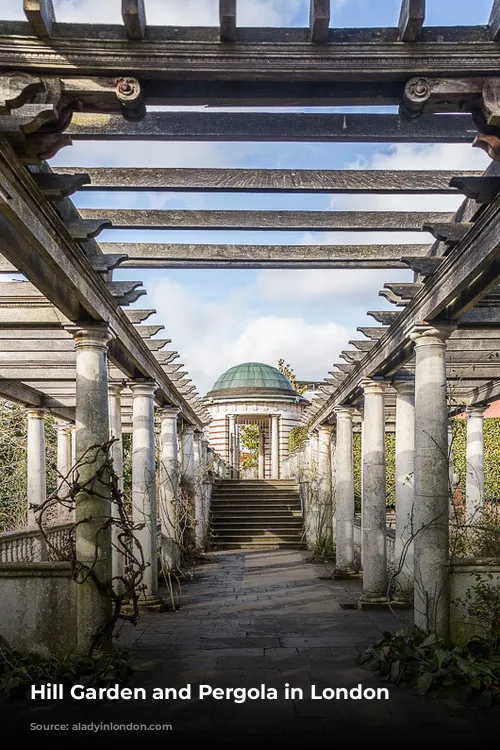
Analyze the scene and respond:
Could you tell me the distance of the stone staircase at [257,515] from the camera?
21547 mm

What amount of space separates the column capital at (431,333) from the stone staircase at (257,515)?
41.4 feet

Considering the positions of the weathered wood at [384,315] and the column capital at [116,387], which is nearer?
the weathered wood at [384,315]

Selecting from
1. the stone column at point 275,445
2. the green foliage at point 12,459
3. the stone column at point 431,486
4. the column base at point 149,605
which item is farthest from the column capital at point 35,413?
the stone column at point 275,445

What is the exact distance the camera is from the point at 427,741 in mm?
5535

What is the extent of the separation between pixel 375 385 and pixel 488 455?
9.77 meters

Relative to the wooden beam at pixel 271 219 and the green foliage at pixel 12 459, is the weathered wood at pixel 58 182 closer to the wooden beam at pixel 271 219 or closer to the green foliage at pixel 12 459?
the wooden beam at pixel 271 219

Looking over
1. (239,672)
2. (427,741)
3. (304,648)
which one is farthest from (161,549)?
(427,741)

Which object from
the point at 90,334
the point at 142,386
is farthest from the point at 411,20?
the point at 142,386

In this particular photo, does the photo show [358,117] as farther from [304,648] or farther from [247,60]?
[304,648]

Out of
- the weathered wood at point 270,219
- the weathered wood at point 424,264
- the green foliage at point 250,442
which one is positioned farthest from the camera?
the green foliage at point 250,442

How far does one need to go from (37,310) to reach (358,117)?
189 inches

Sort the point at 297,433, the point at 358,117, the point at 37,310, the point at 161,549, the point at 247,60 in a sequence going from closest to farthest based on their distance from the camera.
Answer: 1. the point at 247,60
2. the point at 358,117
3. the point at 37,310
4. the point at 161,549
5. the point at 297,433

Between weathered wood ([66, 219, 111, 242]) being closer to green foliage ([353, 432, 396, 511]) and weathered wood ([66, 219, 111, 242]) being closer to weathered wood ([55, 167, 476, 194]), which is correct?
weathered wood ([55, 167, 476, 194])

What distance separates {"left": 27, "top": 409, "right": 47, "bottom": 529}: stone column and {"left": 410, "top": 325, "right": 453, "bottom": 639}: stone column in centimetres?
1037
